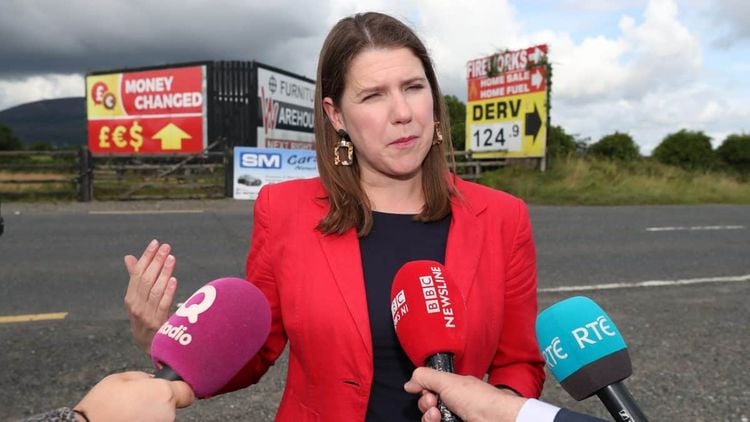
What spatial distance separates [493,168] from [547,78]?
3265mm

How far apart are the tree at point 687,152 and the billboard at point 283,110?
13.5 m

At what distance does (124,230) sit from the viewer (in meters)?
9.98

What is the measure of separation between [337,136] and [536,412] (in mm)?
1158

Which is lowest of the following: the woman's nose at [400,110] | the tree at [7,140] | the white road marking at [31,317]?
the white road marking at [31,317]

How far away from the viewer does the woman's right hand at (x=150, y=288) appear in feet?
5.13

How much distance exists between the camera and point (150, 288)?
1.58 meters

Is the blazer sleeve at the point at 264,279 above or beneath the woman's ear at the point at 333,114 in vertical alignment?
beneath

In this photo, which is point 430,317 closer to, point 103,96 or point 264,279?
point 264,279

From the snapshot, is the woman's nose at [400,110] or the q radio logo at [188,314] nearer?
the q radio logo at [188,314]

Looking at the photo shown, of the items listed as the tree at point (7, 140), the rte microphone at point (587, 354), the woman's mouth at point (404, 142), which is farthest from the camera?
the tree at point (7, 140)

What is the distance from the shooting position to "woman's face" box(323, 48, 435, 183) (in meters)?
1.85

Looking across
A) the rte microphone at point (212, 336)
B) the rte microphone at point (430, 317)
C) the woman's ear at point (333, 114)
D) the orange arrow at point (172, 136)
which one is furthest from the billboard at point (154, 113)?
the rte microphone at point (430, 317)

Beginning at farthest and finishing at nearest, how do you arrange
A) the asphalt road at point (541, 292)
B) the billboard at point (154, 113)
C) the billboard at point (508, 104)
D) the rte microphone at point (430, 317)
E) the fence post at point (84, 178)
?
the billboard at point (154, 113) < the billboard at point (508, 104) < the fence post at point (84, 178) < the asphalt road at point (541, 292) < the rte microphone at point (430, 317)

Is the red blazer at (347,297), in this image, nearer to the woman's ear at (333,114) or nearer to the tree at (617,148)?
the woman's ear at (333,114)
